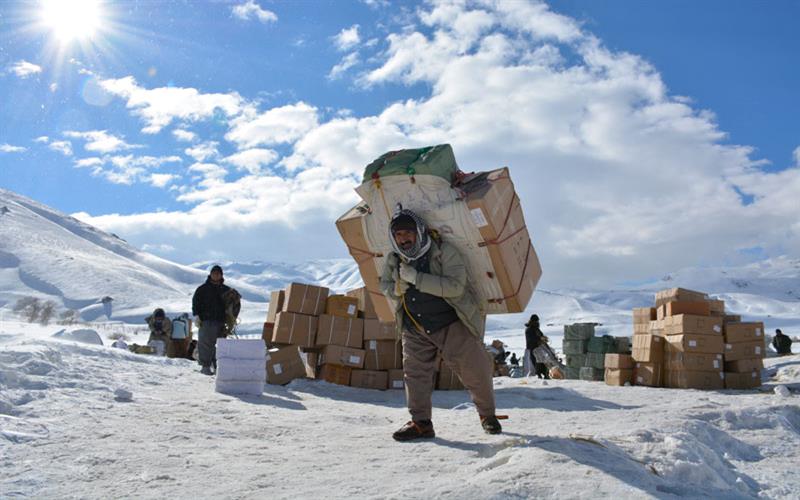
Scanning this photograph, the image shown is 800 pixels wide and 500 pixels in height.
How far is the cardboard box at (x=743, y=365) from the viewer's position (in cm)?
1084

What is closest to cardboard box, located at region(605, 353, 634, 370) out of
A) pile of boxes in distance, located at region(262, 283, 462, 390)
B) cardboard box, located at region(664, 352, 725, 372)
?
cardboard box, located at region(664, 352, 725, 372)

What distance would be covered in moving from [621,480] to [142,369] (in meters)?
5.61

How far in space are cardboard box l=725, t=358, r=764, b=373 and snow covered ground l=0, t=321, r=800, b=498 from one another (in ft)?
18.2

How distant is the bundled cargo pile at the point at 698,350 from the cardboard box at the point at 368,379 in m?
4.90

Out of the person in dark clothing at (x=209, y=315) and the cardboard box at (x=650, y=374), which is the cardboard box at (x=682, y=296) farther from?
the person in dark clothing at (x=209, y=315)

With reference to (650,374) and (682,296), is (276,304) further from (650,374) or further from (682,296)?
(682,296)

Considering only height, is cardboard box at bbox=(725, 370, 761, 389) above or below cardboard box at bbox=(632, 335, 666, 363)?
below

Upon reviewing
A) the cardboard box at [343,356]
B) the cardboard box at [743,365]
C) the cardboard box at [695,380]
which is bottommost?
the cardboard box at [343,356]

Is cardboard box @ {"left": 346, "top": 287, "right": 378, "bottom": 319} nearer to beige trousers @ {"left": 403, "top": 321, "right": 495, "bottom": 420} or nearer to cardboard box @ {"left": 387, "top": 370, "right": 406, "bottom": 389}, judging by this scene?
cardboard box @ {"left": 387, "top": 370, "right": 406, "bottom": 389}

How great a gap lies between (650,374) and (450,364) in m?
8.07

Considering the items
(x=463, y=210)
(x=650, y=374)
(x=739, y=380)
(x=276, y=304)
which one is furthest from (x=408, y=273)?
(x=739, y=380)

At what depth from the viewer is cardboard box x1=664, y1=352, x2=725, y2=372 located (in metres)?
10.6

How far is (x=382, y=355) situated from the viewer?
30.6 feet

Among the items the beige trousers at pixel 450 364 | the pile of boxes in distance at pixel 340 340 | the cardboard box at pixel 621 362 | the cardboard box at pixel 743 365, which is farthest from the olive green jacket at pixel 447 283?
the cardboard box at pixel 743 365
